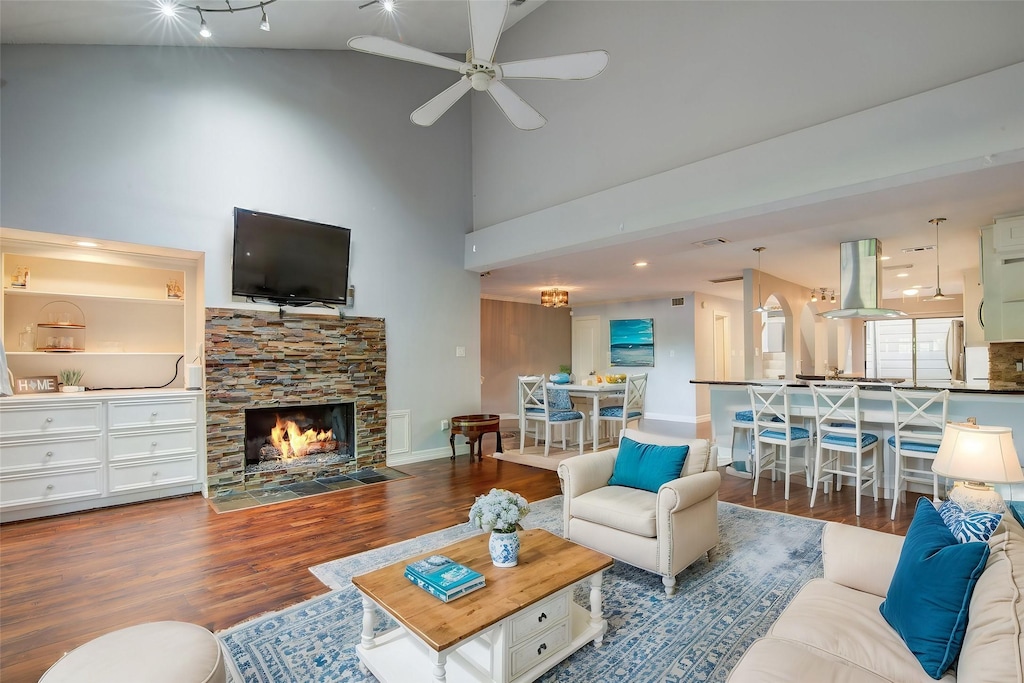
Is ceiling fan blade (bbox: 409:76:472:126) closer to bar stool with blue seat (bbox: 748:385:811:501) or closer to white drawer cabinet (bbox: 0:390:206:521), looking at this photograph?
white drawer cabinet (bbox: 0:390:206:521)

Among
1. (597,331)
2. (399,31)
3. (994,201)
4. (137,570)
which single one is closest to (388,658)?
(137,570)

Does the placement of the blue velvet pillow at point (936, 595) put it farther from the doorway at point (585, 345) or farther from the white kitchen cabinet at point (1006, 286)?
the doorway at point (585, 345)

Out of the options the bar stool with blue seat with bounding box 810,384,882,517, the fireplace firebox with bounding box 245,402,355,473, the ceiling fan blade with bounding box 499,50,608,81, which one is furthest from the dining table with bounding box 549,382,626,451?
the ceiling fan blade with bounding box 499,50,608,81

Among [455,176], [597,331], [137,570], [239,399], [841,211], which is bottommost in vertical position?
[137,570]

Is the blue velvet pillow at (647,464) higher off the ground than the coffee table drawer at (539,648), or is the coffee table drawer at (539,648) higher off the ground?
the blue velvet pillow at (647,464)

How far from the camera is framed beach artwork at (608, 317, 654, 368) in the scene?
9.70 metres

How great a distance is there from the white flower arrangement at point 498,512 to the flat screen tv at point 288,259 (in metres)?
3.64

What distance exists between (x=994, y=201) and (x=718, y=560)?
335 centimetres

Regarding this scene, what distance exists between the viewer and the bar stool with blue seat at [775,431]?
456 cm

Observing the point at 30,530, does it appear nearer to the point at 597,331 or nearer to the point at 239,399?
the point at 239,399

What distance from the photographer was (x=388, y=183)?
19.0ft

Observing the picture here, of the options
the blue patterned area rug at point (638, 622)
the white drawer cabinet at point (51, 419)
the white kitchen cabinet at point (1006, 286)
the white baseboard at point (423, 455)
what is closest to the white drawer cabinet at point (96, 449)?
the white drawer cabinet at point (51, 419)

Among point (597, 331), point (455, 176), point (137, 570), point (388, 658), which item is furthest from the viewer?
point (597, 331)

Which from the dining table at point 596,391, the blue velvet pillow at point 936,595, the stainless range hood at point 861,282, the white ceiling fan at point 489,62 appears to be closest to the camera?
the blue velvet pillow at point 936,595
